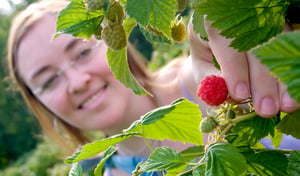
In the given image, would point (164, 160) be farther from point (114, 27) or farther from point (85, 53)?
point (85, 53)

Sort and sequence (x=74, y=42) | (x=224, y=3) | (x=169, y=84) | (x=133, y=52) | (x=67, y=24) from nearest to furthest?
(x=224, y=3)
(x=67, y=24)
(x=74, y=42)
(x=169, y=84)
(x=133, y=52)

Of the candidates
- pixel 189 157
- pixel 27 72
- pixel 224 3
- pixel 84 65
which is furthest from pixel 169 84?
pixel 224 3

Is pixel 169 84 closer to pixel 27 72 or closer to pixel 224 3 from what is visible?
pixel 27 72

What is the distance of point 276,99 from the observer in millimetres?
465

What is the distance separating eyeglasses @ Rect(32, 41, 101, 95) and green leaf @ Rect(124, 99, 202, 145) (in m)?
1.21

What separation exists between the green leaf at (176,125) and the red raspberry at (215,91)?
72 millimetres

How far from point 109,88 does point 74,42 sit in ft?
0.88

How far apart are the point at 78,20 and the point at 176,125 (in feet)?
0.75

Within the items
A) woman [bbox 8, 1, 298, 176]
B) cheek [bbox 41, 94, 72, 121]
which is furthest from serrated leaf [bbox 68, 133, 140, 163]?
cheek [bbox 41, 94, 72, 121]

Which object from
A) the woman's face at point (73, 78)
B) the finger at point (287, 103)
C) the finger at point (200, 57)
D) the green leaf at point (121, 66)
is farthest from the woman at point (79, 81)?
the finger at point (287, 103)

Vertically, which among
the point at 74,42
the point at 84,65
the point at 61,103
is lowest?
the point at 61,103

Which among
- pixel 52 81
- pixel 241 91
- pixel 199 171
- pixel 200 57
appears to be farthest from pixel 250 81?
pixel 52 81

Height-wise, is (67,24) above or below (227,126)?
above

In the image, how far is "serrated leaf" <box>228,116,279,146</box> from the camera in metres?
0.55
